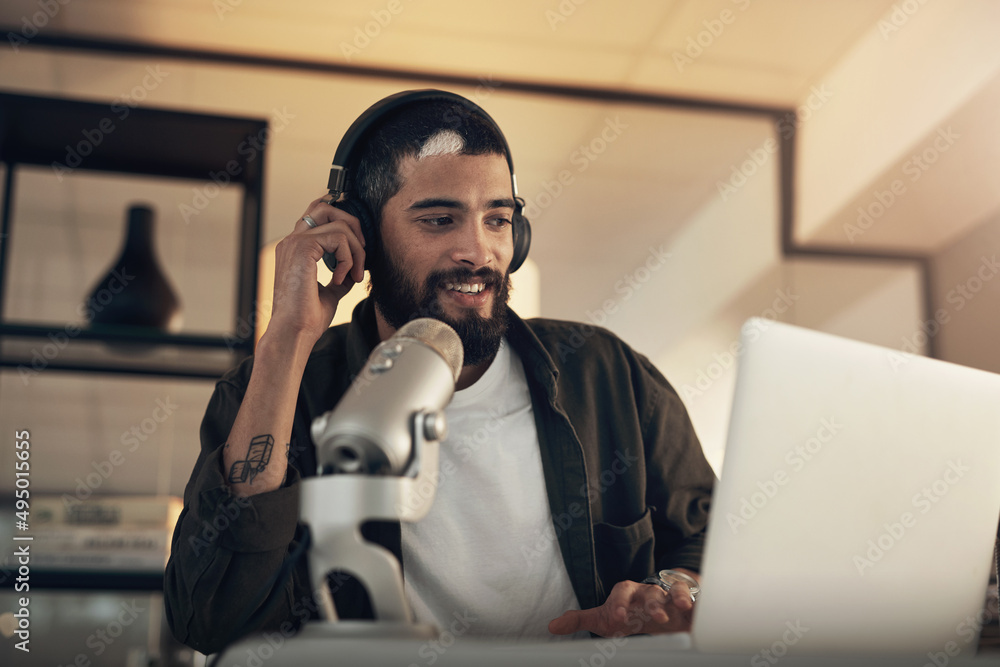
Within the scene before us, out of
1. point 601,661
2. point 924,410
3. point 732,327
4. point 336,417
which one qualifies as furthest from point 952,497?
point 732,327

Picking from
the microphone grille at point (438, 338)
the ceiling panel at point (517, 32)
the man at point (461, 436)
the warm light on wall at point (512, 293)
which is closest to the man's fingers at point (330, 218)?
the man at point (461, 436)

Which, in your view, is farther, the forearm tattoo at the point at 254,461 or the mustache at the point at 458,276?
the mustache at the point at 458,276

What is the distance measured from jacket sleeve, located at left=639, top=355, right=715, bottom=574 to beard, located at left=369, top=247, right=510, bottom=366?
0.91 feet

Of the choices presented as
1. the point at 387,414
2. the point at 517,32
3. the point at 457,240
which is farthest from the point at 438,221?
the point at 517,32

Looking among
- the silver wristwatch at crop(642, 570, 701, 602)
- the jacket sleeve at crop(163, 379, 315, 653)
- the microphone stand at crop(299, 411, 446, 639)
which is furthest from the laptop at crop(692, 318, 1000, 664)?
the jacket sleeve at crop(163, 379, 315, 653)

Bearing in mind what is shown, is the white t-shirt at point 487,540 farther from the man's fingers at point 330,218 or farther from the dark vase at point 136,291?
the dark vase at point 136,291

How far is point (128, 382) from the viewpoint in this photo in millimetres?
2217

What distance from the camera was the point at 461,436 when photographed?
1.28 meters

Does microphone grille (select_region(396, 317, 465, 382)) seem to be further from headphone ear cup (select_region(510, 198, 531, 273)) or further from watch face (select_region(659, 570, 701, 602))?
headphone ear cup (select_region(510, 198, 531, 273))

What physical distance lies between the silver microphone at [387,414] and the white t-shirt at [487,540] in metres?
0.61

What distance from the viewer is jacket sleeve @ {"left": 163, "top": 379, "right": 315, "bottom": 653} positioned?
95cm

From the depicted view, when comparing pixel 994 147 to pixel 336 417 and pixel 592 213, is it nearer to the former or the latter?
pixel 592 213

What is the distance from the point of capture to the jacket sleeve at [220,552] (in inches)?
37.3

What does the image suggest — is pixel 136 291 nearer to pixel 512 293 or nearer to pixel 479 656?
pixel 512 293
